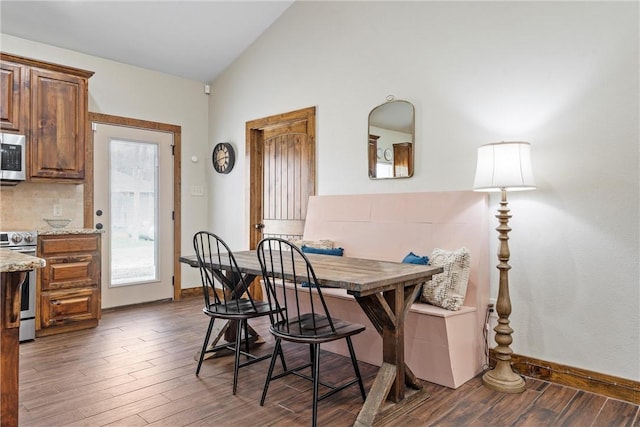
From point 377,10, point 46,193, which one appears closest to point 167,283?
point 46,193

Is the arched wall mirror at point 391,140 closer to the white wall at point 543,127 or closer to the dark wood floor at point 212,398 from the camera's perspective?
the white wall at point 543,127

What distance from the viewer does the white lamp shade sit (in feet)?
8.47

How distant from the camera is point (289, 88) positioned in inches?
179

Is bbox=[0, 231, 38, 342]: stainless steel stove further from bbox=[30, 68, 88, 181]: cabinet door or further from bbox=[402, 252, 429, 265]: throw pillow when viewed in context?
bbox=[402, 252, 429, 265]: throw pillow

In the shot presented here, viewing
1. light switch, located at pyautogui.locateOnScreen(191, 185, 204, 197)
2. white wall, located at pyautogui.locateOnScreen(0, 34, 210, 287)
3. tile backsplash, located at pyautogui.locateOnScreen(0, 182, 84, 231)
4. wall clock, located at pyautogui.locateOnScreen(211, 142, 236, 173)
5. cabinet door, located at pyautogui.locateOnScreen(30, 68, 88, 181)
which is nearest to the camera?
cabinet door, located at pyautogui.locateOnScreen(30, 68, 88, 181)

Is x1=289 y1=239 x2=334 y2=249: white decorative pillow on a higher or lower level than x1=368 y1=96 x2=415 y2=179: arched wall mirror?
lower

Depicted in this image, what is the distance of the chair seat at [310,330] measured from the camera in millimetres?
2188

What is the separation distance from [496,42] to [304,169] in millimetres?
2141

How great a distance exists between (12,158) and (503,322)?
4108 mm

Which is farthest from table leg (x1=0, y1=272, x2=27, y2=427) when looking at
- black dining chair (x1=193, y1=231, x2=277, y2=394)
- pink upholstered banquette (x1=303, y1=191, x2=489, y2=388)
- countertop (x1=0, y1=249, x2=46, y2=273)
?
pink upholstered banquette (x1=303, y1=191, x2=489, y2=388)

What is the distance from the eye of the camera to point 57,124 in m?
3.96

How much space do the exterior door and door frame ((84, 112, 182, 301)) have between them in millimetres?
46

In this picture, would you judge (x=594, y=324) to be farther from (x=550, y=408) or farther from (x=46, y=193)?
(x=46, y=193)

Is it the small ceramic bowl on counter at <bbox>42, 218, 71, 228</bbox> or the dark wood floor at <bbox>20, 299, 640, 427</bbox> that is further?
the small ceramic bowl on counter at <bbox>42, 218, 71, 228</bbox>
